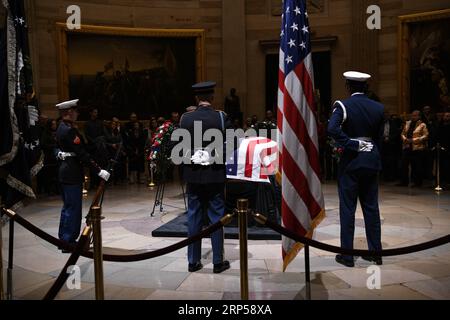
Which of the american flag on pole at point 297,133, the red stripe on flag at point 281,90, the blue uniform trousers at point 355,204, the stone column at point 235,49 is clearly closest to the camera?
the american flag on pole at point 297,133

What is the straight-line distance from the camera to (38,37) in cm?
1535

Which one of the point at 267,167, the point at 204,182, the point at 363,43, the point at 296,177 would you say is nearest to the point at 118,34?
the point at 363,43

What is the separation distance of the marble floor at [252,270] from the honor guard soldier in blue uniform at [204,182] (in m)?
0.24

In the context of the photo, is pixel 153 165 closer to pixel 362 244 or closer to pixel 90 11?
→ pixel 362 244

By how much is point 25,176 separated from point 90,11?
41.4 feet

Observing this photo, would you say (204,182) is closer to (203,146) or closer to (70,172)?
(203,146)

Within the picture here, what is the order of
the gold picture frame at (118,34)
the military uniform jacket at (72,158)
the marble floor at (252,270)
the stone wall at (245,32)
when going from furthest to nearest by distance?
the gold picture frame at (118,34) → the stone wall at (245,32) → the military uniform jacket at (72,158) → the marble floor at (252,270)

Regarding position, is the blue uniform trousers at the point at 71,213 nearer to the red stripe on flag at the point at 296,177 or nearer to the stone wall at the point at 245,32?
the red stripe on flag at the point at 296,177

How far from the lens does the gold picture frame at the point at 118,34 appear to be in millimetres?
15633

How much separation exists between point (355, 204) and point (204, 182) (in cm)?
177

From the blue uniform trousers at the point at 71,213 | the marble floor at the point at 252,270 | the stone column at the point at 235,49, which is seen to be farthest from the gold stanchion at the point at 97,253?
the stone column at the point at 235,49

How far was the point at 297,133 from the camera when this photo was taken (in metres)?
5.09

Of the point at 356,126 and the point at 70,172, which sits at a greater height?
the point at 356,126
